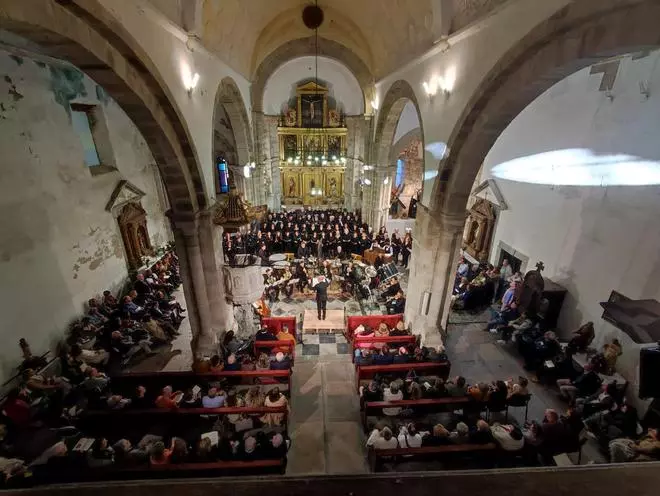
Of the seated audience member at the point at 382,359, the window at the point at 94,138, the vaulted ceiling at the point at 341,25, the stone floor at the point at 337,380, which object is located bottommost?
the stone floor at the point at 337,380

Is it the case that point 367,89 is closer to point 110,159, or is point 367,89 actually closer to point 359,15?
point 359,15

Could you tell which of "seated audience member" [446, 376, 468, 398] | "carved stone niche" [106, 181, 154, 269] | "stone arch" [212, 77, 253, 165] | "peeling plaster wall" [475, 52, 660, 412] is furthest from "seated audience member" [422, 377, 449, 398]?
"carved stone niche" [106, 181, 154, 269]

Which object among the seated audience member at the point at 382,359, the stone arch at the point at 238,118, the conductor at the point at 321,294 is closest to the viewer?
the seated audience member at the point at 382,359

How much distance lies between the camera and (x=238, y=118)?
13.5 metres

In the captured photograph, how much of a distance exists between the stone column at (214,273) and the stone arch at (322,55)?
10128mm

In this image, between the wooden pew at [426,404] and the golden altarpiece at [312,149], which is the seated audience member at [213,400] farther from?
the golden altarpiece at [312,149]

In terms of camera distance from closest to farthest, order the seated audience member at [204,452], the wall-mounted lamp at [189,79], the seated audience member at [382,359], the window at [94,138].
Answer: the seated audience member at [204,452]
the wall-mounted lamp at [189,79]
the seated audience member at [382,359]
the window at [94,138]

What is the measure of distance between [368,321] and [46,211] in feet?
26.5

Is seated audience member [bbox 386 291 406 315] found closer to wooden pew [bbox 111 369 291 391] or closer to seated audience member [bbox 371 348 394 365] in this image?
seated audience member [bbox 371 348 394 365]

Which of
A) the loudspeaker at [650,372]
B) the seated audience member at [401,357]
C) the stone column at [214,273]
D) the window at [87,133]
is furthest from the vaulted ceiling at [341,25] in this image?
the seated audience member at [401,357]

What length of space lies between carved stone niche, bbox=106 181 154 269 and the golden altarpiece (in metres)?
10.9

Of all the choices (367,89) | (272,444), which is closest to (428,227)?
(272,444)

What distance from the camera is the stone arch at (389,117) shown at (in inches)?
389

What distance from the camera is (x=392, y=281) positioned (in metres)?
10.8
